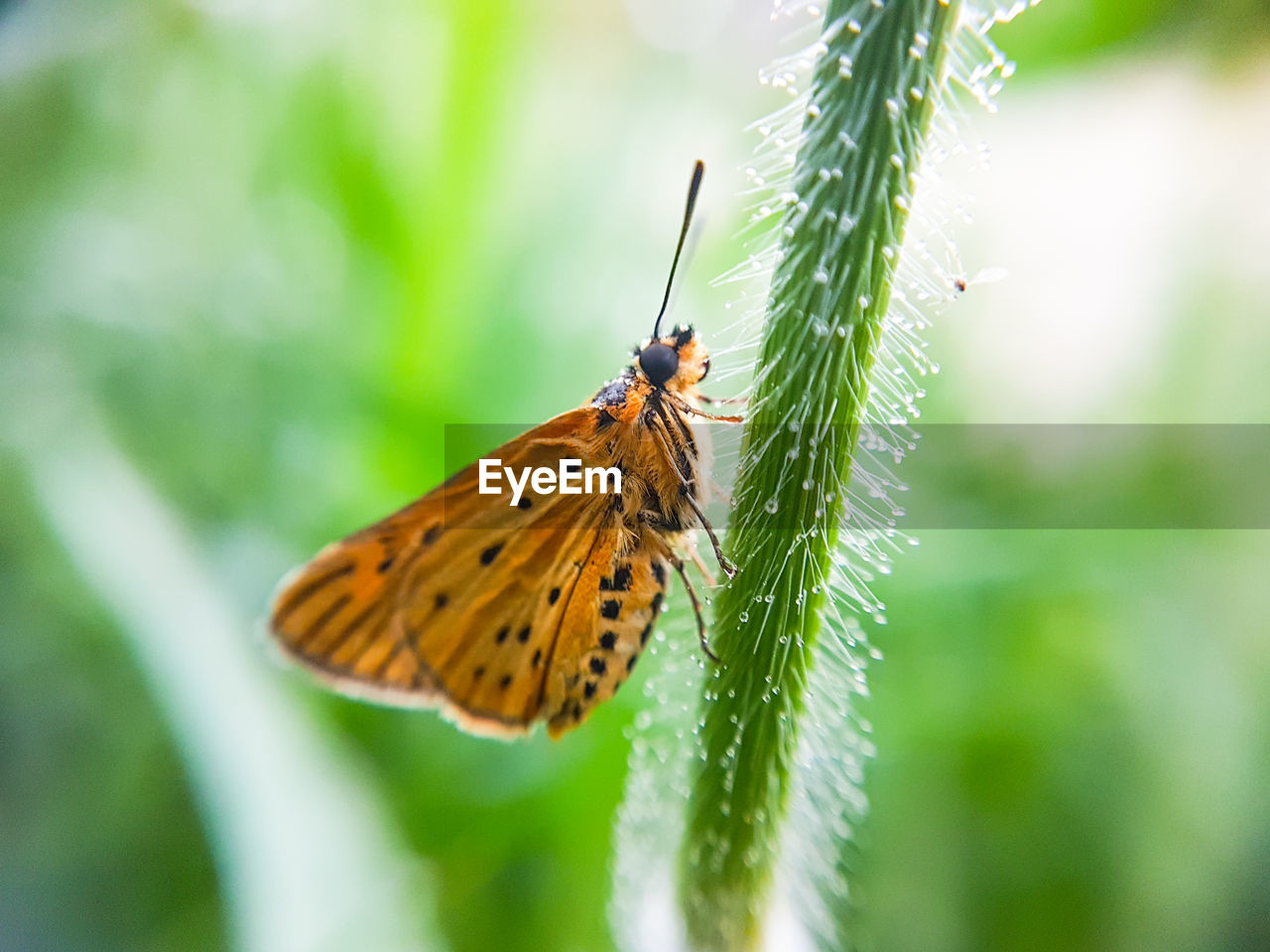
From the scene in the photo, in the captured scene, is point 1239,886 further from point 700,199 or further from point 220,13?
point 220,13

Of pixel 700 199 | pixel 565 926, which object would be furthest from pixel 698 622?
pixel 700 199

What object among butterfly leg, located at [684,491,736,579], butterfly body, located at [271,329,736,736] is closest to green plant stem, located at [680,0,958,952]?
butterfly leg, located at [684,491,736,579]

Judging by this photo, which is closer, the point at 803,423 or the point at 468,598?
the point at 803,423

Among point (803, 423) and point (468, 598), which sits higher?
point (803, 423)

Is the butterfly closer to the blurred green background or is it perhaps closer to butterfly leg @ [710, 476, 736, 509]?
butterfly leg @ [710, 476, 736, 509]

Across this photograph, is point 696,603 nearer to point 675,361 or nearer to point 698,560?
point 698,560
